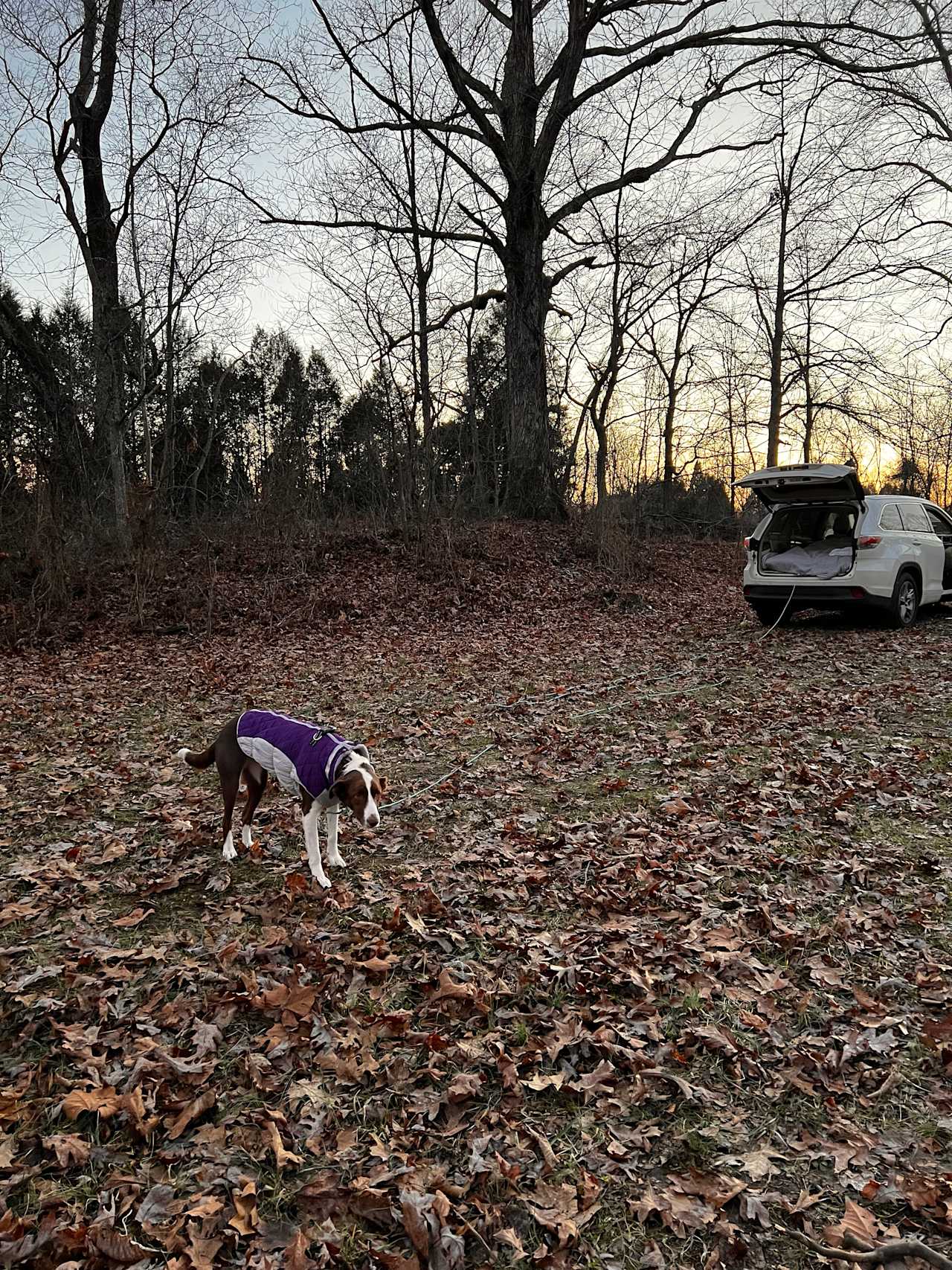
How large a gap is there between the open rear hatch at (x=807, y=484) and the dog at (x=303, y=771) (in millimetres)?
7637

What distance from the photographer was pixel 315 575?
51.1 ft

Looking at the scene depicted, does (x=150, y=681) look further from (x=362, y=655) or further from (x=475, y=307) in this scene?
(x=475, y=307)

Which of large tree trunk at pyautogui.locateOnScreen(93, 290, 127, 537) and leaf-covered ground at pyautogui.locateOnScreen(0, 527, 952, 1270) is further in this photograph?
large tree trunk at pyautogui.locateOnScreen(93, 290, 127, 537)

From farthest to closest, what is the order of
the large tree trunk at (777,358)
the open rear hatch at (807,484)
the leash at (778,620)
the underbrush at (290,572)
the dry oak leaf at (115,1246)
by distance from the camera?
the large tree trunk at (777,358), the underbrush at (290,572), the leash at (778,620), the open rear hatch at (807,484), the dry oak leaf at (115,1246)

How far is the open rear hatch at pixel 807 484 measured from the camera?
33.6 ft

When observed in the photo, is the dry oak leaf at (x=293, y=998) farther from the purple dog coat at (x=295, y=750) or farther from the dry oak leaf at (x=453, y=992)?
the purple dog coat at (x=295, y=750)

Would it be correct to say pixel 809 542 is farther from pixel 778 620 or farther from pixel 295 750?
pixel 295 750

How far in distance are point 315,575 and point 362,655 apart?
4343mm

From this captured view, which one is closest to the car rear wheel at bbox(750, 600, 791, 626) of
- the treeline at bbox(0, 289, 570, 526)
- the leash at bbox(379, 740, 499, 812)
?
the leash at bbox(379, 740, 499, 812)

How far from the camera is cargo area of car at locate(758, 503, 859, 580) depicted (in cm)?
1123

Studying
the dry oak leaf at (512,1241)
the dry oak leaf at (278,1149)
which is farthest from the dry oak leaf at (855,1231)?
the dry oak leaf at (278,1149)

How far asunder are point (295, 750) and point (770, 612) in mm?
9840

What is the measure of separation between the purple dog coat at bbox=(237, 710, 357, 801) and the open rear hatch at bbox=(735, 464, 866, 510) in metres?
7.63

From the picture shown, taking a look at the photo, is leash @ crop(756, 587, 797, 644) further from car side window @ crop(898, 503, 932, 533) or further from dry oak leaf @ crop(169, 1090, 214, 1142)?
dry oak leaf @ crop(169, 1090, 214, 1142)
